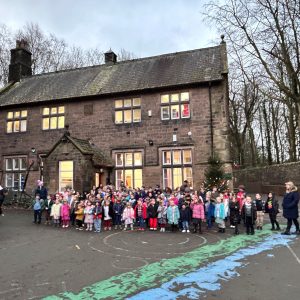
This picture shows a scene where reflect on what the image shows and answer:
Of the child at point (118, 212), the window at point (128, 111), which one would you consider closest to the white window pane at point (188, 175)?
the window at point (128, 111)

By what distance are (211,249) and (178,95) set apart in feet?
41.5

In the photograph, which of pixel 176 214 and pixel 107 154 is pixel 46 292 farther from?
pixel 107 154

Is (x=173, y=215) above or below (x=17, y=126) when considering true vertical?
below

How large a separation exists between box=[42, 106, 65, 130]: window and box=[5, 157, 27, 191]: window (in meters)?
2.96

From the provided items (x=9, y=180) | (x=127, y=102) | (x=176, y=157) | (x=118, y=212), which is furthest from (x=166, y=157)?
(x=9, y=180)

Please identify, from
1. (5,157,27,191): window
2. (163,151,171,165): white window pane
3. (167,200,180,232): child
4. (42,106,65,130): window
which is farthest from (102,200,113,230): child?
(5,157,27,191): window

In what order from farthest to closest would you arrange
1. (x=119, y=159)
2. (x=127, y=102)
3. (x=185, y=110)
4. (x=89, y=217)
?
1. (x=127, y=102)
2. (x=119, y=159)
3. (x=185, y=110)
4. (x=89, y=217)

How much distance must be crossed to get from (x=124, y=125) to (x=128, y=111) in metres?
0.98

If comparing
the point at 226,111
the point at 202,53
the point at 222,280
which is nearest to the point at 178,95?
the point at 226,111

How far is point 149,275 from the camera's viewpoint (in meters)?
7.27

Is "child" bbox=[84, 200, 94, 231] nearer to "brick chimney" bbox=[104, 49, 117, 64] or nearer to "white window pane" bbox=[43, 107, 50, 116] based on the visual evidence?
"white window pane" bbox=[43, 107, 50, 116]

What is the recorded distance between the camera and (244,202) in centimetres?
1306

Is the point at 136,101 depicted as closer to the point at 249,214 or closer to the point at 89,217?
the point at 89,217

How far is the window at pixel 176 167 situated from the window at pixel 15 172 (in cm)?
1035
